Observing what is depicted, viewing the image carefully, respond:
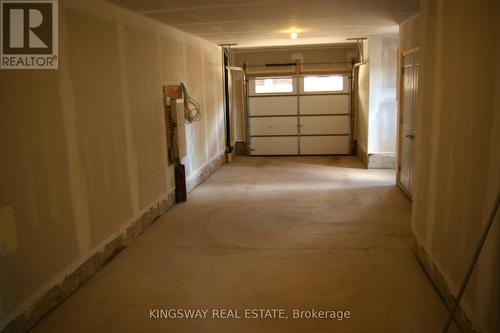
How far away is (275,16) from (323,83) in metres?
4.72

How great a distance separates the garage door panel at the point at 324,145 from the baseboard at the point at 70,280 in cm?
572

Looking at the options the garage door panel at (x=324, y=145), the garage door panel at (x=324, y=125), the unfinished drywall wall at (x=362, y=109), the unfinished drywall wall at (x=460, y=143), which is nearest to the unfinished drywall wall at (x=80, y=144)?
the unfinished drywall wall at (x=460, y=143)

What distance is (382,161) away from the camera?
774 centimetres

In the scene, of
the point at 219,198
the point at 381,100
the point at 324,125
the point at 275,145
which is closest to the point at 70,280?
the point at 219,198

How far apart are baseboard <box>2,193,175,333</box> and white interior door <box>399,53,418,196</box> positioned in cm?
348

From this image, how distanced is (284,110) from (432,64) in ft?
21.4

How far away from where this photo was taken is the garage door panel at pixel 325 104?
965 centimetres

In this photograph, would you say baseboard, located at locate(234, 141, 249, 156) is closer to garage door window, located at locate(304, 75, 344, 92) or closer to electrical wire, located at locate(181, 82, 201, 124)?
garage door window, located at locate(304, 75, 344, 92)

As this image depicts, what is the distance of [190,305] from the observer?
3123 millimetres

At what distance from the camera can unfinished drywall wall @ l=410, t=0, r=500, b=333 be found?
228cm

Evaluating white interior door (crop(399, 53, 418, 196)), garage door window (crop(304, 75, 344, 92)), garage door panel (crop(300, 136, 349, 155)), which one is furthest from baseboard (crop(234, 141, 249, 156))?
white interior door (crop(399, 53, 418, 196))

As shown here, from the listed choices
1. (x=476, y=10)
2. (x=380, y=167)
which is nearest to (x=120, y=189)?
(x=476, y=10)

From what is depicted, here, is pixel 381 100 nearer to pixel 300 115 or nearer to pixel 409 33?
pixel 409 33

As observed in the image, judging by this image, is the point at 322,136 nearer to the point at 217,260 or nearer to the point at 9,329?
the point at 217,260
